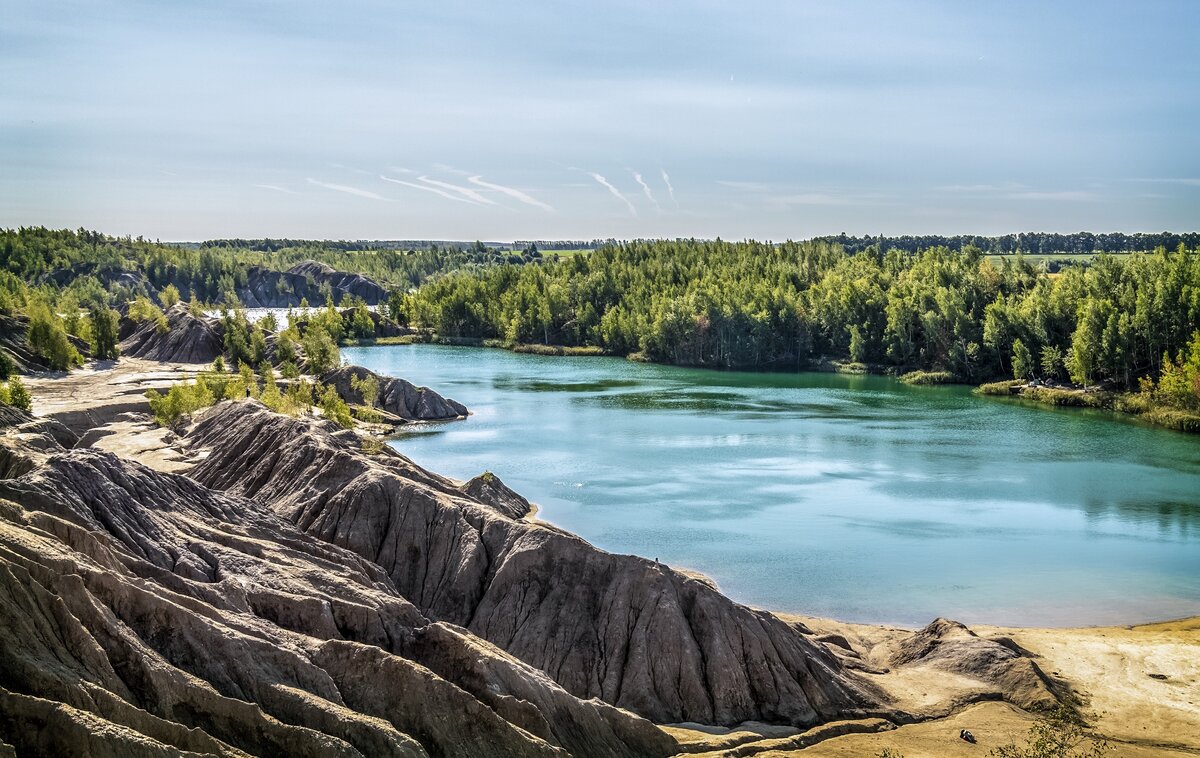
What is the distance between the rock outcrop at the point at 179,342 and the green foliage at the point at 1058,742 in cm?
9915

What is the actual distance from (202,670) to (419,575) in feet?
37.6

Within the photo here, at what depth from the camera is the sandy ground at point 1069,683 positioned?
23.6 m

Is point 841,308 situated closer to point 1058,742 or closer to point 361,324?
point 361,324

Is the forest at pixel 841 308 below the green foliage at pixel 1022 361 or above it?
above

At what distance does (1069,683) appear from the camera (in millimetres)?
28453

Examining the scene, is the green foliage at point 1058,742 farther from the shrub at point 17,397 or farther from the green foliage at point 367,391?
the green foliage at point 367,391

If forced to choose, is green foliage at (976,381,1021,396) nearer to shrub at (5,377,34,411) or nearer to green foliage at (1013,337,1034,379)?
green foliage at (1013,337,1034,379)

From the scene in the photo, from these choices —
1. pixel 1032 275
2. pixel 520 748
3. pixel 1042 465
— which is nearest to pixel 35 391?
pixel 1042 465

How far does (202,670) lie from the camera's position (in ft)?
58.9

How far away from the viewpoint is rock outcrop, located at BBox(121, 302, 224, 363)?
113 m

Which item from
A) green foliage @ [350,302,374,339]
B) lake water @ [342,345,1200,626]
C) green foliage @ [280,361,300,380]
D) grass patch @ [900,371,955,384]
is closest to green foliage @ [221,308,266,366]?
green foliage @ [280,361,300,380]

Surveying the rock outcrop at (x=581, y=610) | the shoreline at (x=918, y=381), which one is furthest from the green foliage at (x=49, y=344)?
the rock outcrop at (x=581, y=610)

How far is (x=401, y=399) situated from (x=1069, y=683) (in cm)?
6339

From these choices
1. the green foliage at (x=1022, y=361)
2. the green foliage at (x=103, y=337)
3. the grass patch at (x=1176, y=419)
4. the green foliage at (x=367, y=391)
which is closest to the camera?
the grass patch at (x=1176, y=419)
